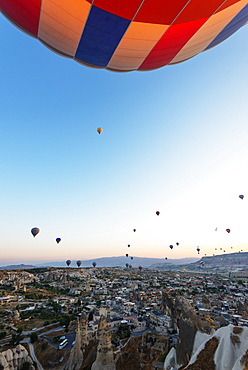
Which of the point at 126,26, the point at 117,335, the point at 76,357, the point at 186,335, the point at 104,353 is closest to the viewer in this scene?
the point at 126,26

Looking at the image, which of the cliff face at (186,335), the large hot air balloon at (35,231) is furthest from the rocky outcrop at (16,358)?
the cliff face at (186,335)

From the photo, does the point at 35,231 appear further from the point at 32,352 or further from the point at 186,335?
the point at 186,335

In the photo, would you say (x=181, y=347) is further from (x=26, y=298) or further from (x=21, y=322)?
(x=26, y=298)

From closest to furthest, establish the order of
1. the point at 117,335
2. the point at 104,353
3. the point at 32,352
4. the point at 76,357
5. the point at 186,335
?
the point at 186,335 < the point at 104,353 < the point at 76,357 < the point at 32,352 < the point at 117,335

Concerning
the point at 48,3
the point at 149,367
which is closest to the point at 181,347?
the point at 149,367

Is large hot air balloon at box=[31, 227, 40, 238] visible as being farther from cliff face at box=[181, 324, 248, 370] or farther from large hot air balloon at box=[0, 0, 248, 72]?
cliff face at box=[181, 324, 248, 370]

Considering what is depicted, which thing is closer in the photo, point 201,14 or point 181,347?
point 201,14

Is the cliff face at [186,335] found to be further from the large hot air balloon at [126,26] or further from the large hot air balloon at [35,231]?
the large hot air balloon at [35,231]

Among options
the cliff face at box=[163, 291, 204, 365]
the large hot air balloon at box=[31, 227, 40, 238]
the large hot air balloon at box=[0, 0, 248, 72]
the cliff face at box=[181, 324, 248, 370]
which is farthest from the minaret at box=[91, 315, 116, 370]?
the large hot air balloon at box=[31, 227, 40, 238]

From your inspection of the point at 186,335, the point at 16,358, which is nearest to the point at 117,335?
the point at 16,358
